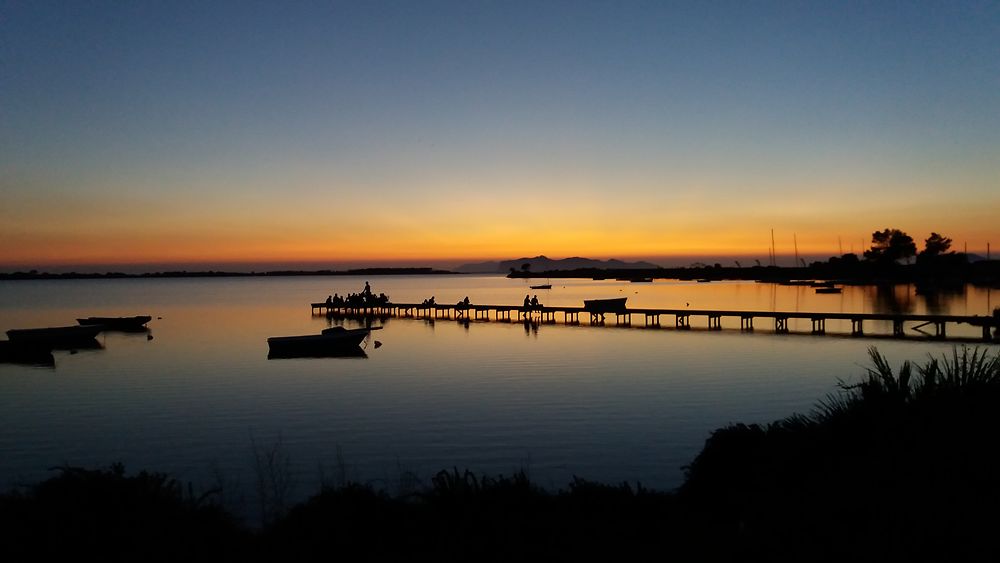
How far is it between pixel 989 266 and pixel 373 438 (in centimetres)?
15295

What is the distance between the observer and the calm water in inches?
604

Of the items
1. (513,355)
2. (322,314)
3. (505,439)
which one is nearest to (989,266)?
(322,314)

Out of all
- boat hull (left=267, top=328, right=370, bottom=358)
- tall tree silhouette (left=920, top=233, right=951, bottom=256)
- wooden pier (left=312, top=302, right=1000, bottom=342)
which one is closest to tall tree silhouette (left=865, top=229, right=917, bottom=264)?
tall tree silhouette (left=920, top=233, right=951, bottom=256)

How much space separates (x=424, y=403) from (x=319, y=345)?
1514 cm

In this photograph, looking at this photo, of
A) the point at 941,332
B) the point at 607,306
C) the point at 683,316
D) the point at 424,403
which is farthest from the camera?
the point at 607,306

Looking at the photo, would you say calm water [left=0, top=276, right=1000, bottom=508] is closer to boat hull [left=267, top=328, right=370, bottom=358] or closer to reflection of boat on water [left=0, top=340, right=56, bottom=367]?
boat hull [left=267, top=328, right=370, bottom=358]

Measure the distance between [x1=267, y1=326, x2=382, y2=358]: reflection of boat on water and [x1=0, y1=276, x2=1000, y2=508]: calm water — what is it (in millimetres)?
885

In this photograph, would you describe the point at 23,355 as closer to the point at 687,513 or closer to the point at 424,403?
the point at 424,403

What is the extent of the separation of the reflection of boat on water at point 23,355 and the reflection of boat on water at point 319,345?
391 inches

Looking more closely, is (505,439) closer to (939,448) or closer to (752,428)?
(752,428)

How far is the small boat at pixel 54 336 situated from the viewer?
3550 cm

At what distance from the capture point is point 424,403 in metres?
21.8

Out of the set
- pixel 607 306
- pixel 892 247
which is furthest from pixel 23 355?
pixel 892 247

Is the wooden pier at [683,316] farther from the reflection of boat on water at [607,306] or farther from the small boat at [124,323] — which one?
the small boat at [124,323]
